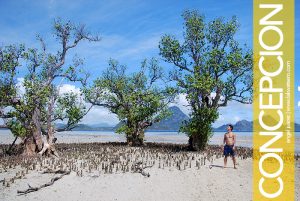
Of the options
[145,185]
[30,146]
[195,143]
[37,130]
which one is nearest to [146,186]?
[145,185]

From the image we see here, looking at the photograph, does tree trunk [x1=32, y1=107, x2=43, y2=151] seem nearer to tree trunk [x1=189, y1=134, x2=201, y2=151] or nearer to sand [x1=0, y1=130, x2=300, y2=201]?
sand [x1=0, y1=130, x2=300, y2=201]

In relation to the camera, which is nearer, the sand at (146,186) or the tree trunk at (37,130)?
the sand at (146,186)

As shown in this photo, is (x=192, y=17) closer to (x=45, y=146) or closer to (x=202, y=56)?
(x=202, y=56)

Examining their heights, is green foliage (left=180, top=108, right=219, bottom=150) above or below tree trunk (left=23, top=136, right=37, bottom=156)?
above

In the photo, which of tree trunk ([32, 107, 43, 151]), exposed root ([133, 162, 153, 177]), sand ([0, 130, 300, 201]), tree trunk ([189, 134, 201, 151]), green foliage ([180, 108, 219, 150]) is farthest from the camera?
tree trunk ([189, 134, 201, 151])

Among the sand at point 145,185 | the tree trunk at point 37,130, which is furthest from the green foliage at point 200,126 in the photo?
the tree trunk at point 37,130

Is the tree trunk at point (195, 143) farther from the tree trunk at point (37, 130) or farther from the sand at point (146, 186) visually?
the tree trunk at point (37, 130)

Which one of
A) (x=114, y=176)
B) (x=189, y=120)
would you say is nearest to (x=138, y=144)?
(x=189, y=120)

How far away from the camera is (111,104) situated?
3578 cm

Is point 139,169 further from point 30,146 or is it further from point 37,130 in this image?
point 30,146

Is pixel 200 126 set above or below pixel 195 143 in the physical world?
above

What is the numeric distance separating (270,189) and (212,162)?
18.1 feet

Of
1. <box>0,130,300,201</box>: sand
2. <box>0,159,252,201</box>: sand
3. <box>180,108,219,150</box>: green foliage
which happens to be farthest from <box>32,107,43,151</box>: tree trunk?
<box>180,108,219,150</box>: green foliage

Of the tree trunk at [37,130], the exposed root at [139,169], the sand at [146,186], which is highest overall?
the tree trunk at [37,130]
